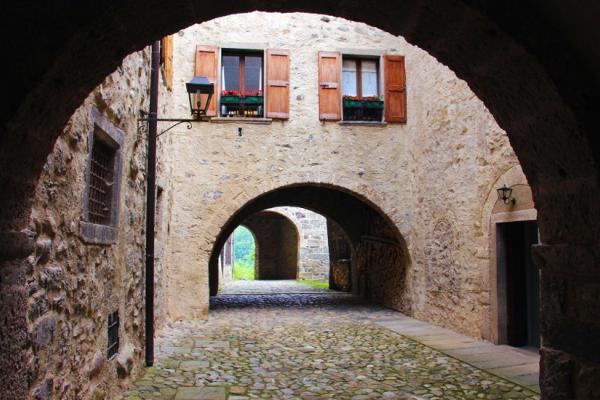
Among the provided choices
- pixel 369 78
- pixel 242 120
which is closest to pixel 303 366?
pixel 242 120

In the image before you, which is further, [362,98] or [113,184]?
[362,98]

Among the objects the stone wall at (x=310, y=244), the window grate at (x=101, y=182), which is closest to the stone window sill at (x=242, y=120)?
the window grate at (x=101, y=182)

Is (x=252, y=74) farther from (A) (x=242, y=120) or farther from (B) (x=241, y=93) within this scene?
(A) (x=242, y=120)

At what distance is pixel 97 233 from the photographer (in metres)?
→ 3.32

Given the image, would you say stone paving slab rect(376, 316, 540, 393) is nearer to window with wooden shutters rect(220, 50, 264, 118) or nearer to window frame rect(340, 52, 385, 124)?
window frame rect(340, 52, 385, 124)

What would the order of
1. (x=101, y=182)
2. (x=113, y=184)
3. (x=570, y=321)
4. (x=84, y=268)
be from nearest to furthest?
1. (x=570, y=321)
2. (x=84, y=268)
3. (x=101, y=182)
4. (x=113, y=184)

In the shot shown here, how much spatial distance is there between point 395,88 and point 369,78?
59 cm

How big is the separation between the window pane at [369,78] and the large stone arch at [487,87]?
24.7ft

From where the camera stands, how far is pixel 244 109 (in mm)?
9133

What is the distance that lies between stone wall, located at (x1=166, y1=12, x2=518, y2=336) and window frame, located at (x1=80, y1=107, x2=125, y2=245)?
13.6 ft

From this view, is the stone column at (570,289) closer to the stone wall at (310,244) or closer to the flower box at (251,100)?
the flower box at (251,100)

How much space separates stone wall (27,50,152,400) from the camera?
2.40m

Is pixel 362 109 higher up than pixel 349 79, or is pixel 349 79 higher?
pixel 349 79

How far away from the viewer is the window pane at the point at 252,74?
30.3 ft
